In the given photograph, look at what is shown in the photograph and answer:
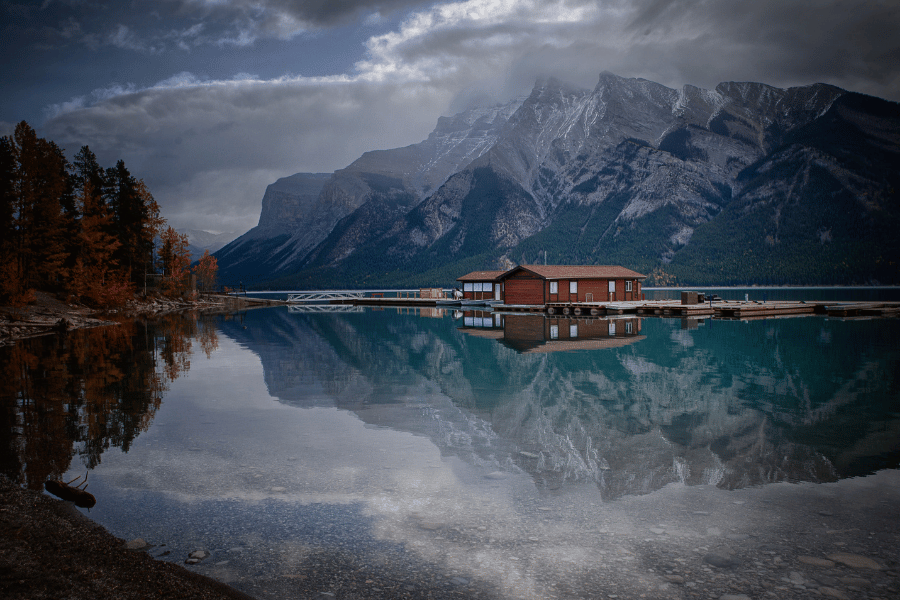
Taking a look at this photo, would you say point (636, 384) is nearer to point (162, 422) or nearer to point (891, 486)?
point (891, 486)

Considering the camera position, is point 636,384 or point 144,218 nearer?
point 636,384

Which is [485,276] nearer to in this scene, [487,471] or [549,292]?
[549,292]

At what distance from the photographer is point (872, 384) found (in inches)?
795

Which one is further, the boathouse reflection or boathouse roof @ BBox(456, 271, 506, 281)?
boathouse roof @ BBox(456, 271, 506, 281)

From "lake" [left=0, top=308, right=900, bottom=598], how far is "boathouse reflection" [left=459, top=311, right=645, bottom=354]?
777 centimetres

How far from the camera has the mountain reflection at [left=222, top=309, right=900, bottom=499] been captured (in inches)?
432

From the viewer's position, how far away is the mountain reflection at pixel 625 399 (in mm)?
10961

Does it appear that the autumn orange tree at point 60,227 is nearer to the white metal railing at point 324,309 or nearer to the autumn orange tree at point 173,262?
the autumn orange tree at point 173,262

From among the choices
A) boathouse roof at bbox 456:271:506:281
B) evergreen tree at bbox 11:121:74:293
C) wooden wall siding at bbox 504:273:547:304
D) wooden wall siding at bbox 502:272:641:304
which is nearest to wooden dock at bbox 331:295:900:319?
wooden wall siding at bbox 504:273:547:304

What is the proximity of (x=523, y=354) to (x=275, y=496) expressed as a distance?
2014 centimetres

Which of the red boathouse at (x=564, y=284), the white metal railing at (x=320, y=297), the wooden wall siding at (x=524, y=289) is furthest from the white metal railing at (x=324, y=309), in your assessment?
the wooden wall siding at (x=524, y=289)

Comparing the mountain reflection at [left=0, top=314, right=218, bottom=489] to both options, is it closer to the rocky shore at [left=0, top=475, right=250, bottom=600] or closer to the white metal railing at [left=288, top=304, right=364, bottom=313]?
the rocky shore at [left=0, top=475, right=250, bottom=600]

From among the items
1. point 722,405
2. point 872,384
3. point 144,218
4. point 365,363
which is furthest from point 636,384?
point 144,218

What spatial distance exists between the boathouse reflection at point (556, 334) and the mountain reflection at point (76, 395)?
58.1 feet
